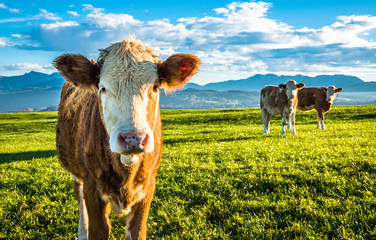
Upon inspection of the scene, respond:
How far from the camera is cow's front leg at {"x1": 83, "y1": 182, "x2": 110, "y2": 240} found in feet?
11.9

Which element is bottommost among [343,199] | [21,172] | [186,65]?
[21,172]

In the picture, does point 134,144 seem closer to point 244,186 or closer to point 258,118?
point 244,186

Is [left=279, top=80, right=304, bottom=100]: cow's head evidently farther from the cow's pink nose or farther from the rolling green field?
the cow's pink nose

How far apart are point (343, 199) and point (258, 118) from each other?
27.8 m

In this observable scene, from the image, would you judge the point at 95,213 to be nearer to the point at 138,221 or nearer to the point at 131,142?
the point at 138,221

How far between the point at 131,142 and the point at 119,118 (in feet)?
1.33

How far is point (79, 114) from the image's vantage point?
4.52 m

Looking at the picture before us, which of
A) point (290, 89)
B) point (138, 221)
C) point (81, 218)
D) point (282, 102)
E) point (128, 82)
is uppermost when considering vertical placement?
point (290, 89)

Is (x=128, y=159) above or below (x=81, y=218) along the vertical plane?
above

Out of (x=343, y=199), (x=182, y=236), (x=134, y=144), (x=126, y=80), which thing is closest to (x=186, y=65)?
(x=126, y=80)

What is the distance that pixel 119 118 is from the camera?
3.03m

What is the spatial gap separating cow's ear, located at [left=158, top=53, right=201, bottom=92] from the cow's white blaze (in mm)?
195

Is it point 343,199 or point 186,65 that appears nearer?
point 186,65

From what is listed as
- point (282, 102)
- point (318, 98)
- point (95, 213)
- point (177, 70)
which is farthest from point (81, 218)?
point (318, 98)
